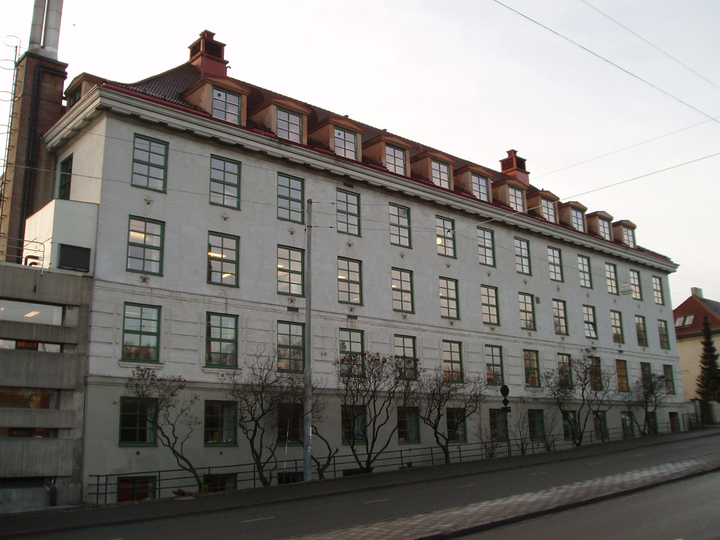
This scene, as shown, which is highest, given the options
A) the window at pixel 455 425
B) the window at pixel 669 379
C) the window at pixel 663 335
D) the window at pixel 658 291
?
the window at pixel 658 291

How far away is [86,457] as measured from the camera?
877 inches

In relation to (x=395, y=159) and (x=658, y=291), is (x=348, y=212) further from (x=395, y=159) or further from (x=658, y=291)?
(x=658, y=291)

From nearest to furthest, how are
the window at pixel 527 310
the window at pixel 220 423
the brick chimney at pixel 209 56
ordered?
→ the window at pixel 220 423 → the brick chimney at pixel 209 56 → the window at pixel 527 310

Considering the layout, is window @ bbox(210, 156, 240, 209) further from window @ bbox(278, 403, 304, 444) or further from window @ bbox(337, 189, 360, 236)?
window @ bbox(278, 403, 304, 444)

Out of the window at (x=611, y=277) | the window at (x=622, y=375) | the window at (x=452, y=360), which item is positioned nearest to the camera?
the window at (x=452, y=360)

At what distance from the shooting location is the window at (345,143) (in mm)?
33156

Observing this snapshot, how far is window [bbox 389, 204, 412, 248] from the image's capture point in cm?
3400

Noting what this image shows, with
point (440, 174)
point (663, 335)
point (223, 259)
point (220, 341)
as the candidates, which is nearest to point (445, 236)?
point (440, 174)

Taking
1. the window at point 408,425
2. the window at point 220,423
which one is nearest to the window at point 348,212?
the window at point 408,425

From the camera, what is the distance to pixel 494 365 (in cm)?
3688

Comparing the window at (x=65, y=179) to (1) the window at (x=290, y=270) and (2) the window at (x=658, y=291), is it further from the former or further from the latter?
(2) the window at (x=658, y=291)

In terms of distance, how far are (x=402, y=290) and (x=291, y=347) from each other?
7151mm

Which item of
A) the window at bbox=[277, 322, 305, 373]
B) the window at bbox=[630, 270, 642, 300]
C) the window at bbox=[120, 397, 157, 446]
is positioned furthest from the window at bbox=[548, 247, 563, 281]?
the window at bbox=[120, 397, 157, 446]

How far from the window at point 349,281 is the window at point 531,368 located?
40.0 feet
